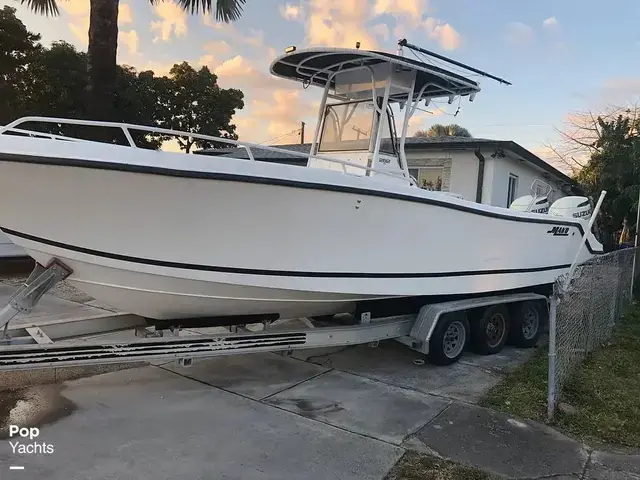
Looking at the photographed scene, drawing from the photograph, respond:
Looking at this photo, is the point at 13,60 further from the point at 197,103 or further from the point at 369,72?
the point at 369,72

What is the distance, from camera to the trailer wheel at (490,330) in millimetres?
6129

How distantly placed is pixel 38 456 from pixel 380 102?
430 cm

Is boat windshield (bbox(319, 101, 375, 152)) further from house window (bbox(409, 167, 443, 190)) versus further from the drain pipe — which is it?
the drain pipe

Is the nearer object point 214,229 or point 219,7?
point 214,229

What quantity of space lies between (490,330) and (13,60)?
53.4ft

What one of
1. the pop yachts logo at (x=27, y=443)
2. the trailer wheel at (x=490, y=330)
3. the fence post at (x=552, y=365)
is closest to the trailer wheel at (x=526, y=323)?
the trailer wheel at (x=490, y=330)

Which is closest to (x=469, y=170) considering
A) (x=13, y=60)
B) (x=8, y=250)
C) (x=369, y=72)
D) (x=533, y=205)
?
(x=533, y=205)

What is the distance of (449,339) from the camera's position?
582 cm

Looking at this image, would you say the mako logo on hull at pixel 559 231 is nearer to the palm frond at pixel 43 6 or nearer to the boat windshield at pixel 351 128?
the boat windshield at pixel 351 128

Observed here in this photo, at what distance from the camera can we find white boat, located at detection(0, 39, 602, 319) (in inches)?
144

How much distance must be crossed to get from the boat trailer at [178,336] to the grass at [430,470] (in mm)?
1662

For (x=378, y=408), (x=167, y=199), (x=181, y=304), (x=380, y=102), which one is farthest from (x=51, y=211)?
(x=380, y=102)

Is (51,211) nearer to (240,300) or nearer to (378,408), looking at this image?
(240,300)

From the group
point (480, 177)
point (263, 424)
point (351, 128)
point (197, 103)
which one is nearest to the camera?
point (263, 424)
